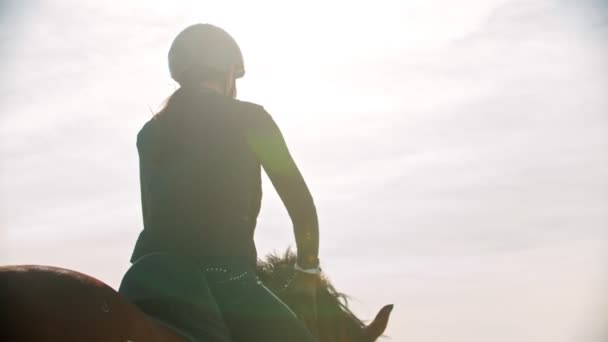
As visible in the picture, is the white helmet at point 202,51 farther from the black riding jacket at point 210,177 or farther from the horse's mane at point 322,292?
the horse's mane at point 322,292

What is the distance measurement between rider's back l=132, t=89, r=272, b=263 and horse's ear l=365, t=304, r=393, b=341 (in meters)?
1.51

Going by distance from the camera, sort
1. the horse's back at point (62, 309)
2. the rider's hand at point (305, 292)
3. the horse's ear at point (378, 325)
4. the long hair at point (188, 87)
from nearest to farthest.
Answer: the horse's back at point (62, 309) → the long hair at point (188, 87) → the rider's hand at point (305, 292) → the horse's ear at point (378, 325)

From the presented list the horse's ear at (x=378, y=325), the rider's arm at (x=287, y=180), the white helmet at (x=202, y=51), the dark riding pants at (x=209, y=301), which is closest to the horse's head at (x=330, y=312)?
the horse's ear at (x=378, y=325)

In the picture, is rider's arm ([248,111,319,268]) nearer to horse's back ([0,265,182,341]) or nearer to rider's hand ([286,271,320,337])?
rider's hand ([286,271,320,337])

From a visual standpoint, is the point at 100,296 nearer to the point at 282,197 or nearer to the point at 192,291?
the point at 192,291

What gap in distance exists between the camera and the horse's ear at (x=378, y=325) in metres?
5.73

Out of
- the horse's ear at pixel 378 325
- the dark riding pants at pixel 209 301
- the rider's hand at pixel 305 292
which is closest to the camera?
the dark riding pants at pixel 209 301

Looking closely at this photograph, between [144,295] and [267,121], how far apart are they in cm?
119

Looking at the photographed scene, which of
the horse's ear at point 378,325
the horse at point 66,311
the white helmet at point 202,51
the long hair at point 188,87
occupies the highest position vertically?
the white helmet at point 202,51

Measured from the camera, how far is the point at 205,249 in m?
4.36

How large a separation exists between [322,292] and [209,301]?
1.99 metres

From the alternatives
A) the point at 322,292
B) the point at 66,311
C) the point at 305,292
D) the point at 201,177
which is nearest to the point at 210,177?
the point at 201,177

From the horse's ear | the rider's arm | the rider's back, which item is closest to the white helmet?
the rider's back

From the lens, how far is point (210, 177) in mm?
4453
